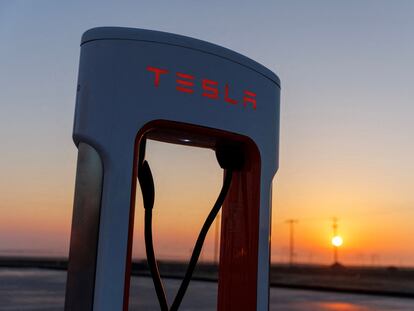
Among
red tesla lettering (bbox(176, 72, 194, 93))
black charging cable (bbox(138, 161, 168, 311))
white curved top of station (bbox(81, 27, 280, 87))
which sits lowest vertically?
black charging cable (bbox(138, 161, 168, 311))

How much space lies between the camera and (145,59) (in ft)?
6.88

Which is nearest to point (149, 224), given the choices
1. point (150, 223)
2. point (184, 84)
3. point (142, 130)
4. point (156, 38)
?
point (150, 223)

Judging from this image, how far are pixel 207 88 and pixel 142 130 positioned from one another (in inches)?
13.2

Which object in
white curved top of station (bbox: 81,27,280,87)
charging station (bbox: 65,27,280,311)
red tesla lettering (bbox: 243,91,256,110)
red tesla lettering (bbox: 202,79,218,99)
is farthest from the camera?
red tesla lettering (bbox: 243,91,256,110)

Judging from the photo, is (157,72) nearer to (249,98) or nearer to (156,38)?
(156,38)

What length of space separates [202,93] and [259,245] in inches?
28.7


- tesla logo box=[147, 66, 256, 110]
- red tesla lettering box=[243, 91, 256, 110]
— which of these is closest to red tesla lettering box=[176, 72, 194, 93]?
tesla logo box=[147, 66, 256, 110]

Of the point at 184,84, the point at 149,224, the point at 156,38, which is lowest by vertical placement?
the point at 149,224

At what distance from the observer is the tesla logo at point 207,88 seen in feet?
6.93

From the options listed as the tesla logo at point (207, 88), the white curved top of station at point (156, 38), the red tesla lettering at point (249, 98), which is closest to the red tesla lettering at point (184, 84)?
the tesla logo at point (207, 88)

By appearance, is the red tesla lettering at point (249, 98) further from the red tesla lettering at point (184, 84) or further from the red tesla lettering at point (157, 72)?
the red tesla lettering at point (157, 72)

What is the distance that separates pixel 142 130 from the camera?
2086mm

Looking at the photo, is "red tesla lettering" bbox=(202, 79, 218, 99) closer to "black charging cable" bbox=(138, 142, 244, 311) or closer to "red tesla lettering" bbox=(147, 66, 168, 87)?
"red tesla lettering" bbox=(147, 66, 168, 87)

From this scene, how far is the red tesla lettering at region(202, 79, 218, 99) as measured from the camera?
7.24 ft
